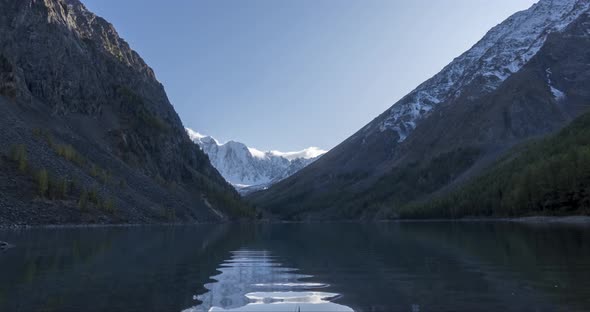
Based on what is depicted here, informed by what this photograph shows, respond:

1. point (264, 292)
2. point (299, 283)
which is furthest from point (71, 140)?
point (264, 292)

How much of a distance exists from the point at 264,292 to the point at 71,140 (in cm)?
13040

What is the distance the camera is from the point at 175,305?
16.3 metres

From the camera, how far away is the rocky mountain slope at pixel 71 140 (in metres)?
97.4

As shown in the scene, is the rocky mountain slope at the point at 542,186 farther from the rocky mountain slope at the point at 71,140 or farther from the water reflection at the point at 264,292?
the water reflection at the point at 264,292

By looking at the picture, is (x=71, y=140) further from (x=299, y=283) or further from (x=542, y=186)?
(x=299, y=283)

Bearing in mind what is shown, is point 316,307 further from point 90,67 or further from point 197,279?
point 90,67

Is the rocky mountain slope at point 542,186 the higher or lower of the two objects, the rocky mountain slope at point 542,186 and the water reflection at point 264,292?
the higher

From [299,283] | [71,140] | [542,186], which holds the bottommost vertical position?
[299,283]

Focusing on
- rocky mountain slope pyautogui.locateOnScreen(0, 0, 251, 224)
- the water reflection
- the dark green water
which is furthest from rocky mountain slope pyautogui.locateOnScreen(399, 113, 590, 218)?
the water reflection

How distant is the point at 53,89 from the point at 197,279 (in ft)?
492

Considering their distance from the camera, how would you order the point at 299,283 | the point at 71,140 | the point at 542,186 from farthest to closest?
the point at 71,140 → the point at 542,186 → the point at 299,283

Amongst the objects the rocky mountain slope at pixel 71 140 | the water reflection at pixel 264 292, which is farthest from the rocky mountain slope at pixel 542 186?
the water reflection at pixel 264 292

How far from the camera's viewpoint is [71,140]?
135 metres

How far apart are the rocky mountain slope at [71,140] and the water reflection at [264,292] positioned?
228 ft
